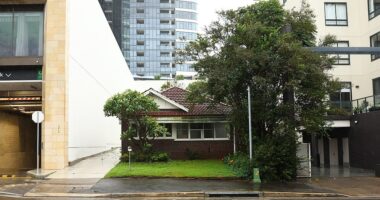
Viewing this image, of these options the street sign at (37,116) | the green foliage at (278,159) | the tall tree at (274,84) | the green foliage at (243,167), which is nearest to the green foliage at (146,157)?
the green foliage at (243,167)

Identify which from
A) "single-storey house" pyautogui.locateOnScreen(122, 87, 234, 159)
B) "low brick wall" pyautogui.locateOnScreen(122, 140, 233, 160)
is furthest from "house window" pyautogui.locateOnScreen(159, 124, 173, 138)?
"low brick wall" pyautogui.locateOnScreen(122, 140, 233, 160)

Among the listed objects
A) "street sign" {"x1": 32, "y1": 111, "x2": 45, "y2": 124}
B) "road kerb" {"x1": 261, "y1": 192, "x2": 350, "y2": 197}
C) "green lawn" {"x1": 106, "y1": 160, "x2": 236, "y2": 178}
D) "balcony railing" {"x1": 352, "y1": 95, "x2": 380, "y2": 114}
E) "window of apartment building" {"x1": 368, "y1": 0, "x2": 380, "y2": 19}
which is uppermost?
"window of apartment building" {"x1": 368, "y1": 0, "x2": 380, "y2": 19}

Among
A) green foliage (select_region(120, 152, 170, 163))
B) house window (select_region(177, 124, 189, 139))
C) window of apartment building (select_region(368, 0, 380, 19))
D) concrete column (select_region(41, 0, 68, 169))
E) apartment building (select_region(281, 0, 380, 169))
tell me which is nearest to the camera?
concrete column (select_region(41, 0, 68, 169))

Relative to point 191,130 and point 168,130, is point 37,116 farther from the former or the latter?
point 191,130

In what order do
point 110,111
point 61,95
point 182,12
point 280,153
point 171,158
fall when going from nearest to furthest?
point 280,153
point 61,95
point 110,111
point 171,158
point 182,12

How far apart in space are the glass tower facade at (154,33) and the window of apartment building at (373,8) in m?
107

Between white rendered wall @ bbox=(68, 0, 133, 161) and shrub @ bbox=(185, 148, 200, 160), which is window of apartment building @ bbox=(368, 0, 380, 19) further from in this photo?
white rendered wall @ bbox=(68, 0, 133, 161)

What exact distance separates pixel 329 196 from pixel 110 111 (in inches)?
630

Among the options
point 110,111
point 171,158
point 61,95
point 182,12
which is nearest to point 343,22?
point 171,158

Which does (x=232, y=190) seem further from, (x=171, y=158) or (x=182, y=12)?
(x=182, y=12)

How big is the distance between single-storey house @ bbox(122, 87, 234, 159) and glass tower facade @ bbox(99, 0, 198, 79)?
111m

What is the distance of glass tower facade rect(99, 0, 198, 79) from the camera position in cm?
14550

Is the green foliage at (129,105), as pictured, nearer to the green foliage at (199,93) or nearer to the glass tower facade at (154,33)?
the green foliage at (199,93)

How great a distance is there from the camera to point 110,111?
30.4m
